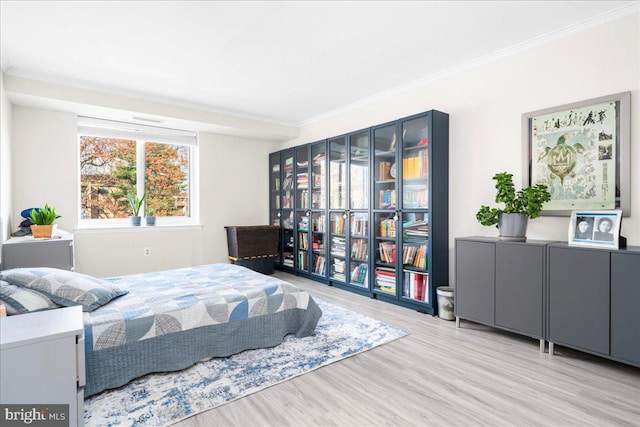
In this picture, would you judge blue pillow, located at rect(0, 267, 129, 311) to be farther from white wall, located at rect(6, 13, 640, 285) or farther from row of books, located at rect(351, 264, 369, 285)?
row of books, located at rect(351, 264, 369, 285)

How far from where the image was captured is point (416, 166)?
3529 millimetres

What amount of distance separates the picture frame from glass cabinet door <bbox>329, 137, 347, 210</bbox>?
2474 mm

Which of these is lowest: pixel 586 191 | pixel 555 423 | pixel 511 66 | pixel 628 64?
pixel 555 423

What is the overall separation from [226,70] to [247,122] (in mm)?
1645

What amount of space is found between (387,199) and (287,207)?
2.11 meters

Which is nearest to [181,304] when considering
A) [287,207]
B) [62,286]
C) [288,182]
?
[62,286]

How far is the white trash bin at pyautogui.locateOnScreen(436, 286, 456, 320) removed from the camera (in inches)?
127

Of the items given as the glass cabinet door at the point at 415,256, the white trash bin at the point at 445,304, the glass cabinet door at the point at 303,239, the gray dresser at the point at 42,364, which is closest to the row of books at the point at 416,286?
the glass cabinet door at the point at 415,256

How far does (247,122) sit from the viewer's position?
5074 millimetres

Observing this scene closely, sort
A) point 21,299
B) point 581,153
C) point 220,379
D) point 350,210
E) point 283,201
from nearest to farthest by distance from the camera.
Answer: point 21,299 → point 220,379 → point 581,153 → point 350,210 → point 283,201

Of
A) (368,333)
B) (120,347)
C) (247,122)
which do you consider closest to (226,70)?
(247,122)

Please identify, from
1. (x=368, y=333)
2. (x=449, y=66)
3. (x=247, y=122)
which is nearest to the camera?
(x=368, y=333)

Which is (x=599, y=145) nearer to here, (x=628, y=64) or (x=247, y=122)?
(x=628, y=64)

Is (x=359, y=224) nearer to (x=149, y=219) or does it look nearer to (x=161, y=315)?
(x=161, y=315)
